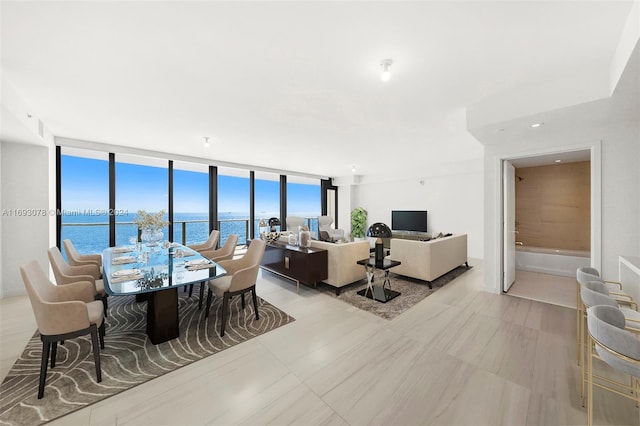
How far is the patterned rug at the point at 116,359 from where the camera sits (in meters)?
1.70

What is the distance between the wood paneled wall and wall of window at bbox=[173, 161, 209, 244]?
26.2 feet

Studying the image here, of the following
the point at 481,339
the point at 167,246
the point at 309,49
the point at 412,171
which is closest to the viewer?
the point at 309,49

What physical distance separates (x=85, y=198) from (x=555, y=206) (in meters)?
10.0

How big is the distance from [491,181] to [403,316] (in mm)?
2600

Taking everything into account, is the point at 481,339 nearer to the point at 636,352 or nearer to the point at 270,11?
the point at 636,352

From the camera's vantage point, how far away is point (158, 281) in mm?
2332

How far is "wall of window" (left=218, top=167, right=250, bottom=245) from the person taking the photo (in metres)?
6.78

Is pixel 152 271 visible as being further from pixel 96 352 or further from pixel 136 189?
pixel 136 189

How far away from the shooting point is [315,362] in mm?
2141

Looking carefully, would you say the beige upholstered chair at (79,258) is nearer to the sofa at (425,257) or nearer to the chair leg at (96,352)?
the chair leg at (96,352)

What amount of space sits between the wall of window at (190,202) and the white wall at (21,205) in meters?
2.17

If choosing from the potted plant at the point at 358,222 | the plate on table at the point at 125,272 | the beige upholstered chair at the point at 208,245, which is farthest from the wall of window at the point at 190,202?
the potted plant at the point at 358,222

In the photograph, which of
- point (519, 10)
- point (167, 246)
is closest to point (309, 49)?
point (519, 10)

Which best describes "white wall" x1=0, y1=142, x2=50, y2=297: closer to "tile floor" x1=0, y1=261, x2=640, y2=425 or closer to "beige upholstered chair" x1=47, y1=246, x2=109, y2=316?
"tile floor" x1=0, y1=261, x2=640, y2=425
